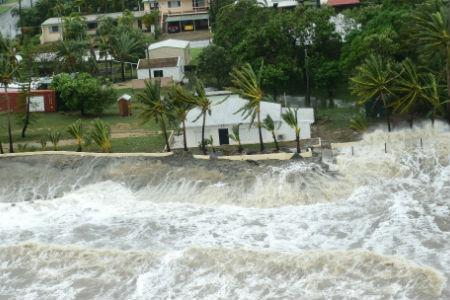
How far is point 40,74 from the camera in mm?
54125

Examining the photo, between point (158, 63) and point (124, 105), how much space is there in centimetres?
1017

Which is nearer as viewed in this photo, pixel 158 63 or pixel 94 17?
pixel 158 63

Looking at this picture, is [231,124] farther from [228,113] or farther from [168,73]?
[168,73]

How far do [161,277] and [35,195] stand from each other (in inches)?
403

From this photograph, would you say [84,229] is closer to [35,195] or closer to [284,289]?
[35,195]

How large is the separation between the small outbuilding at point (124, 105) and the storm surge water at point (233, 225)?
8.92m

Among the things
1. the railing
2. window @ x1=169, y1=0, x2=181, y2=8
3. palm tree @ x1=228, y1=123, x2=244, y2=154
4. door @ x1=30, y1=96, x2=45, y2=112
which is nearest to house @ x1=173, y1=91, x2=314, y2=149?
palm tree @ x1=228, y1=123, x2=244, y2=154

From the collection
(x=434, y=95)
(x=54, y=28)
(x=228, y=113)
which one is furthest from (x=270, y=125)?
(x=54, y=28)

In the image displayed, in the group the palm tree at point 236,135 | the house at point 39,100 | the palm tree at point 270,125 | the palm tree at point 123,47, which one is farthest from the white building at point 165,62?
the palm tree at point 270,125

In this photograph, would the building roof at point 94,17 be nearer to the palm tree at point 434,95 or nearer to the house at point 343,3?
the house at point 343,3

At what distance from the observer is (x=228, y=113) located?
34.3 meters

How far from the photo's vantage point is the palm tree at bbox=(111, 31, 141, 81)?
53688 mm

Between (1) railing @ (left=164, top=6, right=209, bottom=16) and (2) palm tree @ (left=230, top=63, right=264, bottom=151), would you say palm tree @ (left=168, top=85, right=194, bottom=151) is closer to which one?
(2) palm tree @ (left=230, top=63, right=264, bottom=151)

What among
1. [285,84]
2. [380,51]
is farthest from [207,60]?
[380,51]
